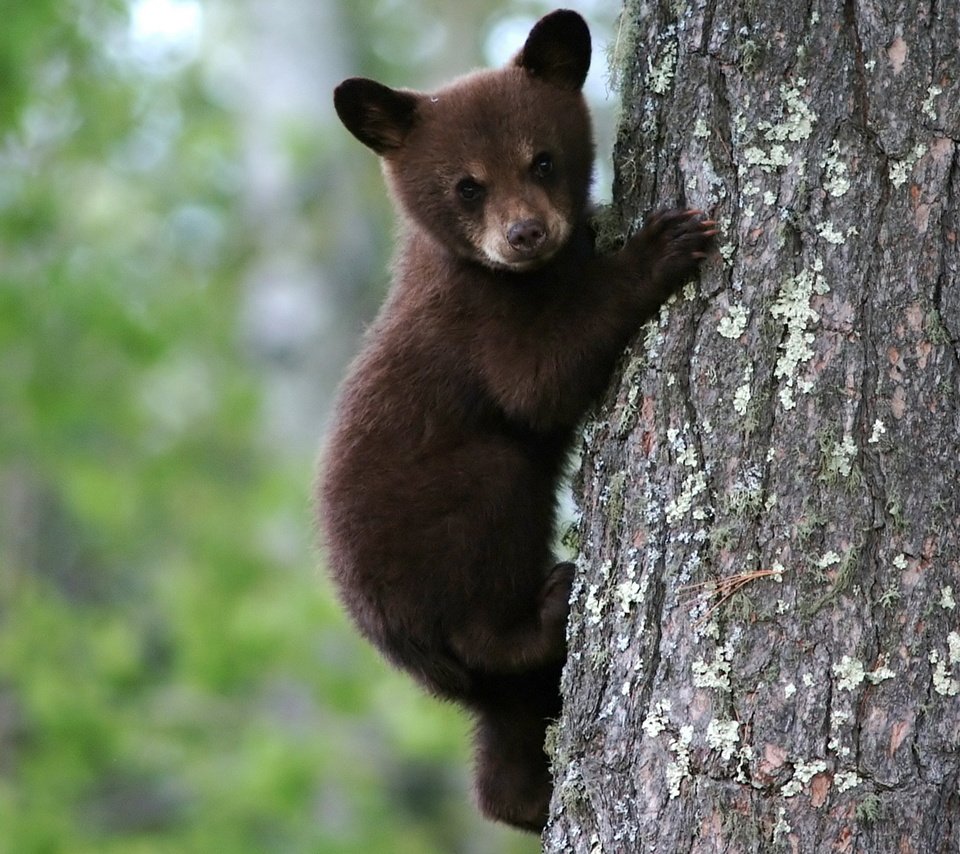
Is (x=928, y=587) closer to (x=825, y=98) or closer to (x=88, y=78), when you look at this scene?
(x=825, y=98)

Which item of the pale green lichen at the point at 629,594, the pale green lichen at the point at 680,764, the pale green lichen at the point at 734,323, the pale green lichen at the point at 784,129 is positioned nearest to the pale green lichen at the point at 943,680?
the pale green lichen at the point at 680,764

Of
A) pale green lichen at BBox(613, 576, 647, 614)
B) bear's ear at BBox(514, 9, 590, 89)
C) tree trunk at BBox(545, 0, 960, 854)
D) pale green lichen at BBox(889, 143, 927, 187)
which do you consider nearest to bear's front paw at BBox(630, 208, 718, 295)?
tree trunk at BBox(545, 0, 960, 854)

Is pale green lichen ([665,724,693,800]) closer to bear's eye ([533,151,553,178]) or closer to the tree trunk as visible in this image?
the tree trunk

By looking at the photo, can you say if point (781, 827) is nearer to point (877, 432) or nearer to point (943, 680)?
point (943, 680)

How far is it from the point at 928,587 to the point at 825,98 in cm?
106

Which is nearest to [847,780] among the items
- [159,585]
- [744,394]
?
[744,394]

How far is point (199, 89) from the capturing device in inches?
622

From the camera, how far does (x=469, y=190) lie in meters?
4.04

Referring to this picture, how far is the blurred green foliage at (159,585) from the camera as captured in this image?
408 inches

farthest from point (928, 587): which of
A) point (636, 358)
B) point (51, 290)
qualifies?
point (51, 290)

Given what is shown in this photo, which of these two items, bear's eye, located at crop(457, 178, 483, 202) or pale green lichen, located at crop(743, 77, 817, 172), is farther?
bear's eye, located at crop(457, 178, 483, 202)

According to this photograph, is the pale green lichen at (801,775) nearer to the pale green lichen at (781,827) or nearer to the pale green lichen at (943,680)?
the pale green lichen at (781,827)

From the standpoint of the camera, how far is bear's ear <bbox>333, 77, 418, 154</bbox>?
13.6 feet

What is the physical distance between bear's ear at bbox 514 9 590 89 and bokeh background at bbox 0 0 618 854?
9.31ft
